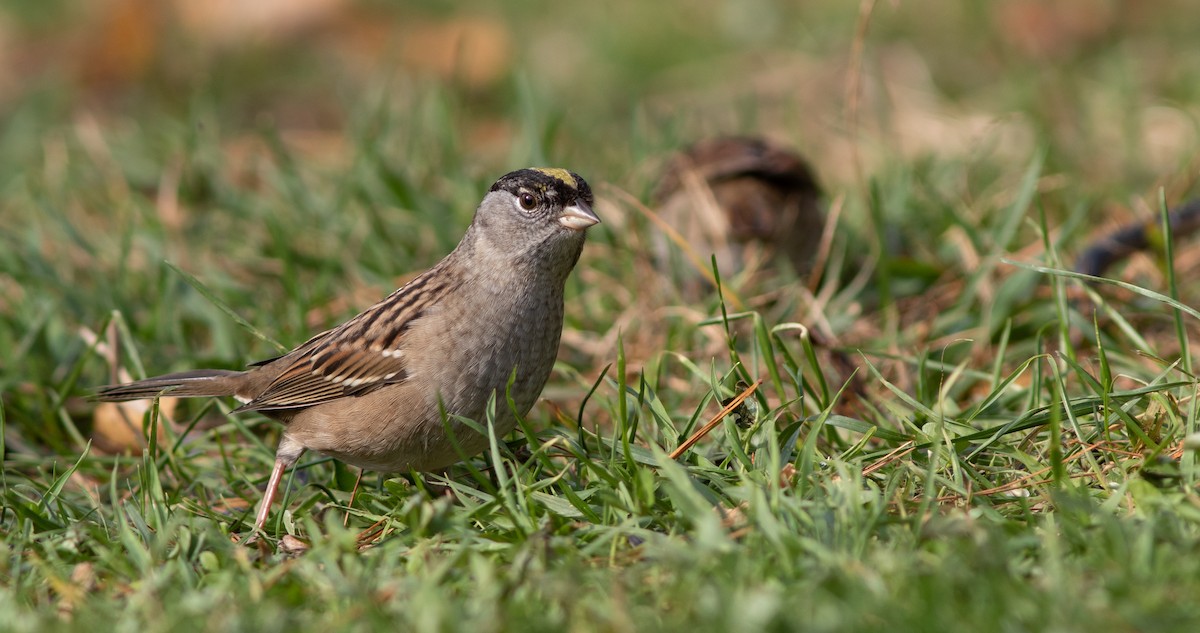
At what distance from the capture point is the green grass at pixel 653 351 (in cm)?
280

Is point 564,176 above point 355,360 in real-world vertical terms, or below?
above

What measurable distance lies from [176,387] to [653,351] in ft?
5.72

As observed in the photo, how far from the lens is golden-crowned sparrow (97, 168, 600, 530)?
379cm

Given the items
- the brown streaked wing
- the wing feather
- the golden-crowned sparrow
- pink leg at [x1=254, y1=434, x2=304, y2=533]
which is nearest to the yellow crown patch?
the golden-crowned sparrow

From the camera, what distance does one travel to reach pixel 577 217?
404 centimetres

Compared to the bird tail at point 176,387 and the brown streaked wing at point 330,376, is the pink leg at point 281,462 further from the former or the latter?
the bird tail at point 176,387

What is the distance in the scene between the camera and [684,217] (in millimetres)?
5574

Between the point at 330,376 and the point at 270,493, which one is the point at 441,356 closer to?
the point at 330,376

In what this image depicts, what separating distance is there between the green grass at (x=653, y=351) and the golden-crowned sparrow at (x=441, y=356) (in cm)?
15

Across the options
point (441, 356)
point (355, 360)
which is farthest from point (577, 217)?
point (355, 360)

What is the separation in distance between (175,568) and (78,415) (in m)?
1.90

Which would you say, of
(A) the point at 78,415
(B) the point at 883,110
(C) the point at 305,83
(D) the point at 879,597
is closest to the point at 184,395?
(A) the point at 78,415

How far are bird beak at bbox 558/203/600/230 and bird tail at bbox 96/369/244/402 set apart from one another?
125 cm

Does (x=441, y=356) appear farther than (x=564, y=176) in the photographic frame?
No
